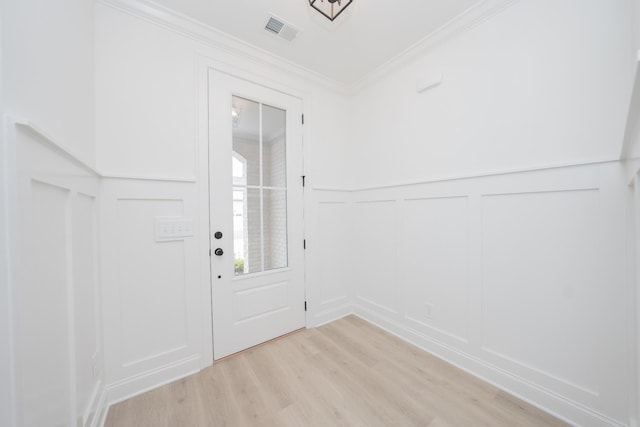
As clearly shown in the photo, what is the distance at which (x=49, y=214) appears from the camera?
86cm

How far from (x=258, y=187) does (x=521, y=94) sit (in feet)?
6.65

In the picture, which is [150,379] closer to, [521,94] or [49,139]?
[49,139]

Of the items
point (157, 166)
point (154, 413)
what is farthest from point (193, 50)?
point (154, 413)

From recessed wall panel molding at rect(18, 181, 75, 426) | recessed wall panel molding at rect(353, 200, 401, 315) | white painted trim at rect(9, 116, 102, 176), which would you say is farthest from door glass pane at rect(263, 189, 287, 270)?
recessed wall panel molding at rect(18, 181, 75, 426)

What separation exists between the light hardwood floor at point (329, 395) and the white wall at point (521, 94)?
59.0 inches

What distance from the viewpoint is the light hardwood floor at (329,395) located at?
136 centimetres

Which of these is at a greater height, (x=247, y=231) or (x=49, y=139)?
(x=49, y=139)

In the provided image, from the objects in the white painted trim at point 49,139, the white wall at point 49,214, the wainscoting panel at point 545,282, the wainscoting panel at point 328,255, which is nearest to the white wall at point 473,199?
the wainscoting panel at point 545,282

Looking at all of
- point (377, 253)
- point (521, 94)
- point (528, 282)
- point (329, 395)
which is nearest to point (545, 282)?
point (528, 282)

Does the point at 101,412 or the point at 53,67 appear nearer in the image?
the point at 53,67

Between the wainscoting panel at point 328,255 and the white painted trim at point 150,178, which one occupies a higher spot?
the white painted trim at point 150,178

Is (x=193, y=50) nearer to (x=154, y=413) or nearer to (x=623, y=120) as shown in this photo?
(x=154, y=413)

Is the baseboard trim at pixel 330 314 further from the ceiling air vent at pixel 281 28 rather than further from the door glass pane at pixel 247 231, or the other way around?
the ceiling air vent at pixel 281 28

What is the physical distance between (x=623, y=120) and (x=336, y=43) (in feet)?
6.33
